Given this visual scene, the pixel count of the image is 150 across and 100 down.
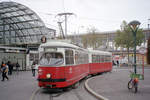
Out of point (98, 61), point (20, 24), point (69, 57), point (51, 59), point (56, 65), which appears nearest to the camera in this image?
point (56, 65)

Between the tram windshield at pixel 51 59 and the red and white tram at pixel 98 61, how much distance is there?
357 inches

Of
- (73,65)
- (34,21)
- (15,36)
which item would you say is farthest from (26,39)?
(73,65)

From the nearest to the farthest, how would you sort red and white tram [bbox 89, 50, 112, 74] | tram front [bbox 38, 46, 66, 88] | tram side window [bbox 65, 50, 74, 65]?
tram front [bbox 38, 46, 66, 88] → tram side window [bbox 65, 50, 74, 65] → red and white tram [bbox 89, 50, 112, 74]

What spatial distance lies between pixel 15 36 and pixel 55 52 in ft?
143

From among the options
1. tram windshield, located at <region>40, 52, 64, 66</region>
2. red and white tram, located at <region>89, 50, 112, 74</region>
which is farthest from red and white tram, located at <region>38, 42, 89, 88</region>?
red and white tram, located at <region>89, 50, 112, 74</region>

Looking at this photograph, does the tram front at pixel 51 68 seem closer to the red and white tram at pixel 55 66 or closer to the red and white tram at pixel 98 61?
the red and white tram at pixel 55 66

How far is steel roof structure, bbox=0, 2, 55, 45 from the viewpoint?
138ft

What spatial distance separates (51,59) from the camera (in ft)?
37.6

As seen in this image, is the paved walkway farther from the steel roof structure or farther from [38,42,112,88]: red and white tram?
the steel roof structure

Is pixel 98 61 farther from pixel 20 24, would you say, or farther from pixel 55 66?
pixel 20 24

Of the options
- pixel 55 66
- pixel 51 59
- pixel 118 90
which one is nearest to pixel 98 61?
pixel 118 90

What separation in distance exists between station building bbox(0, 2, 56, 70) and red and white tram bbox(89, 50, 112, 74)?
44.3ft

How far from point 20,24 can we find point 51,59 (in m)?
39.1

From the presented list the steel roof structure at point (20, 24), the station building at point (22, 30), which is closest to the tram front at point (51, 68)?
the station building at point (22, 30)
